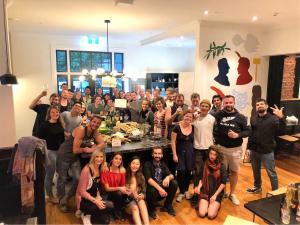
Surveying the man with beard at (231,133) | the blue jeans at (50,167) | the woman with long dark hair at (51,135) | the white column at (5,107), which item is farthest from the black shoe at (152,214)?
the white column at (5,107)

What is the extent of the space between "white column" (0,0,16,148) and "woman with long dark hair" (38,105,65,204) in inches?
14.3

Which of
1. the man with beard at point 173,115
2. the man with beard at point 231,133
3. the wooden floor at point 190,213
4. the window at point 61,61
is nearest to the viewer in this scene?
the wooden floor at point 190,213

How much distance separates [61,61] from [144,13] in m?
4.01

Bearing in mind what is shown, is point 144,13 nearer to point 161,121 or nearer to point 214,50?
point 214,50

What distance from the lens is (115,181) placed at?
10.3 ft

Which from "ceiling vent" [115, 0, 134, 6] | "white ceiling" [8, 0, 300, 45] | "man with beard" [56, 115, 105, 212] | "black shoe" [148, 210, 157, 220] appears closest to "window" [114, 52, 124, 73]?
"white ceiling" [8, 0, 300, 45]

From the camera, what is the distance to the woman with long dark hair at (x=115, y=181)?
309 cm

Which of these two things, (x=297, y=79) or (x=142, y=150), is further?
(x=297, y=79)

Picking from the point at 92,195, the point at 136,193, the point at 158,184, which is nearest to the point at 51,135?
the point at 92,195

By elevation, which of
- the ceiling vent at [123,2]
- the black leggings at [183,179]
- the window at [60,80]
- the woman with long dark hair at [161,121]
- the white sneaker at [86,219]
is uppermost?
the ceiling vent at [123,2]

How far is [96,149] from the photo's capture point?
123 inches

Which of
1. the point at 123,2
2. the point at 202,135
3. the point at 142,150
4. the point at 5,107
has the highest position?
the point at 123,2

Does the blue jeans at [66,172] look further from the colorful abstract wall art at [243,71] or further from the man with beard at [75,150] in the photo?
the colorful abstract wall art at [243,71]

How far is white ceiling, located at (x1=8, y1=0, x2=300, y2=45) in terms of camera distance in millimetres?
3893
